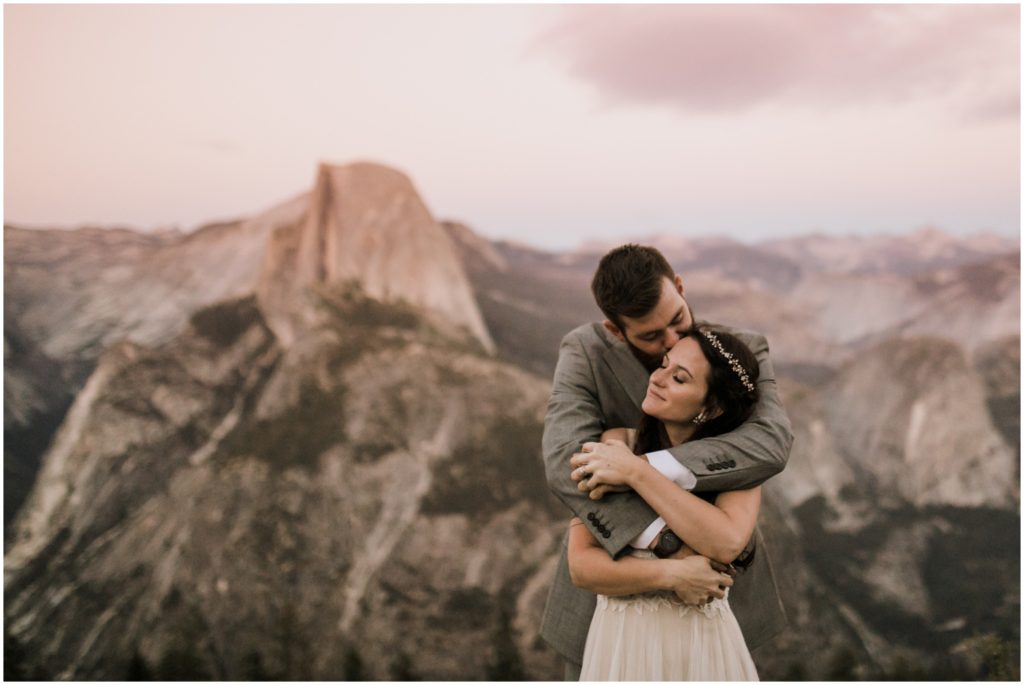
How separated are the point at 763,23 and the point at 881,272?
4343 millimetres

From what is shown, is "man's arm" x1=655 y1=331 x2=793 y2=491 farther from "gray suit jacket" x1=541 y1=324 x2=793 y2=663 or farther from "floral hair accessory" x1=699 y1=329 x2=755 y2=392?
"floral hair accessory" x1=699 y1=329 x2=755 y2=392

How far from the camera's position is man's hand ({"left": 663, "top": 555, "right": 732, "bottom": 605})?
2619mm

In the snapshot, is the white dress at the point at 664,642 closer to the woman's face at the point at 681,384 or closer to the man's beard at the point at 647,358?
the woman's face at the point at 681,384

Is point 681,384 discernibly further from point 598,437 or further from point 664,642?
point 664,642

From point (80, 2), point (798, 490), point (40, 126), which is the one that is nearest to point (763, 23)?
point (798, 490)

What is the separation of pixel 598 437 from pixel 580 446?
160mm

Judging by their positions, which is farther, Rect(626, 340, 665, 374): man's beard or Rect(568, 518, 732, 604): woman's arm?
Rect(626, 340, 665, 374): man's beard

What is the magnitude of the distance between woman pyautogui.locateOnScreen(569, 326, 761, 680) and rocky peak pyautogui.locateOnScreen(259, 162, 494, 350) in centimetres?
712

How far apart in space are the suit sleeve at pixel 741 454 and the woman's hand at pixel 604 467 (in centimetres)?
18

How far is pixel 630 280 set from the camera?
2.81 m

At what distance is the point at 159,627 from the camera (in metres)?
8.20

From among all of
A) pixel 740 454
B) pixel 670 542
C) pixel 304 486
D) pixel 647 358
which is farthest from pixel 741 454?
pixel 304 486

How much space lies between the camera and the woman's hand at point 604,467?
8.66 feet

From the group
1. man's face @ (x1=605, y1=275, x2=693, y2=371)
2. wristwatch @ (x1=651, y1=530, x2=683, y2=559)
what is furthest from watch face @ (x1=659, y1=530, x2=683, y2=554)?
man's face @ (x1=605, y1=275, x2=693, y2=371)
